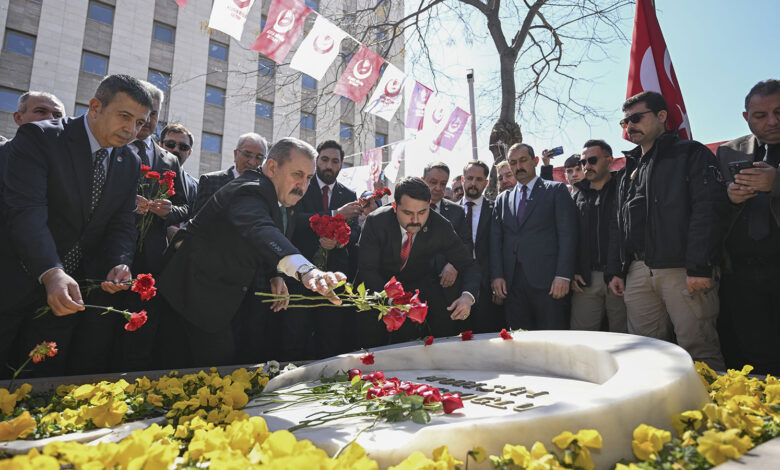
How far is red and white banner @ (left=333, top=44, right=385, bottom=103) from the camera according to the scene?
7281 mm

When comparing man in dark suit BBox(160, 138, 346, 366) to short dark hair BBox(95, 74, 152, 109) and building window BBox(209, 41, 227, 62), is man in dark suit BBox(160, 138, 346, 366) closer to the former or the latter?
short dark hair BBox(95, 74, 152, 109)

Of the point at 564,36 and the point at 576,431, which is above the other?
the point at 564,36

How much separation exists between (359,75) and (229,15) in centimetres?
225

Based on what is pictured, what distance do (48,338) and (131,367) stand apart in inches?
27.8

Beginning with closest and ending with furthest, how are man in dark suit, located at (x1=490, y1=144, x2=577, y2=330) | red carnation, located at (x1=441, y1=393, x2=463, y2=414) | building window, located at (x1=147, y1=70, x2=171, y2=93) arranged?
red carnation, located at (x1=441, y1=393, x2=463, y2=414) → man in dark suit, located at (x1=490, y1=144, x2=577, y2=330) → building window, located at (x1=147, y1=70, x2=171, y2=93)

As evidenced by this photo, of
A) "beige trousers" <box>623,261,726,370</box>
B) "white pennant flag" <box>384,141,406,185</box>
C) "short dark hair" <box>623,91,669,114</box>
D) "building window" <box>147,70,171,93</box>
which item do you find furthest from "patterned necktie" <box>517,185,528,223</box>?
"building window" <box>147,70,171,93</box>

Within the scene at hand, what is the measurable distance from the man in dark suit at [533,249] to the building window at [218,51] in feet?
69.0

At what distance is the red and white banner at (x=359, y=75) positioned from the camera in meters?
7.28

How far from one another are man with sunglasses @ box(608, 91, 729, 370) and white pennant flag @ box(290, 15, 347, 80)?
4437 mm

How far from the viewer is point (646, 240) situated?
325cm

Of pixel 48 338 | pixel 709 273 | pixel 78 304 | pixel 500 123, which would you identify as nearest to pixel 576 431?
pixel 78 304

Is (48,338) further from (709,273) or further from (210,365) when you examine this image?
(709,273)

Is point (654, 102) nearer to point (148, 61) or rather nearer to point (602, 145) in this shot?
point (602, 145)

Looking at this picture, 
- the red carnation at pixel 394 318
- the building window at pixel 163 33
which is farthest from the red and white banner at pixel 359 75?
the building window at pixel 163 33
